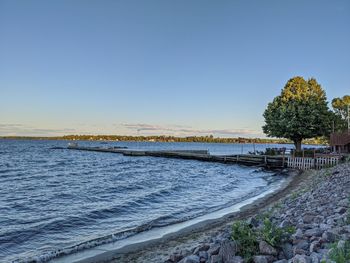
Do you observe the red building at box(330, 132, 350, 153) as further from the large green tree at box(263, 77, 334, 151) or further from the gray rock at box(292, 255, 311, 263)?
the gray rock at box(292, 255, 311, 263)

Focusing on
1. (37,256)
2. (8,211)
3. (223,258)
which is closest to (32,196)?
(8,211)

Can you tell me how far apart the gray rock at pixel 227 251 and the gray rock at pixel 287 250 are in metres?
0.85

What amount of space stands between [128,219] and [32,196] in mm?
8392

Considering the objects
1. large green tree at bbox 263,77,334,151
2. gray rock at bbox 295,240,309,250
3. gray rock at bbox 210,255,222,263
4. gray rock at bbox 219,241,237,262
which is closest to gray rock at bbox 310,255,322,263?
gray rock at bbox 295,240,309,250

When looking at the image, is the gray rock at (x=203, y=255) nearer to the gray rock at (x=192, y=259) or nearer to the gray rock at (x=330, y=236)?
the gray rock at (x=192, y=259)

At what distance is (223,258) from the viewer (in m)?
5.73

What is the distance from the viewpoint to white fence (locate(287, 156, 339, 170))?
31344mm

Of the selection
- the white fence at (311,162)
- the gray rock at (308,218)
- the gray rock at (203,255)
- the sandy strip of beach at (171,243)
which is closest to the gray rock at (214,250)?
the gray rock at (203,255)

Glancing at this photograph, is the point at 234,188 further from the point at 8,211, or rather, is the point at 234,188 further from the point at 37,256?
the point at 37,256

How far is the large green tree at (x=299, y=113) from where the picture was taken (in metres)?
42.6

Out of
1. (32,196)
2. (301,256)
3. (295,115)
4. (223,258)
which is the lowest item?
(32,196)

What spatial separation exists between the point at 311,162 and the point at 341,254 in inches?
1248

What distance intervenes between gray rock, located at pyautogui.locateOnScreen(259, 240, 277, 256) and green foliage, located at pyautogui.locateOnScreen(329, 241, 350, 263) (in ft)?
3.54

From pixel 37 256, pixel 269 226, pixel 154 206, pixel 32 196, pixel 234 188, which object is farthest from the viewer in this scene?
pixel 234 188
